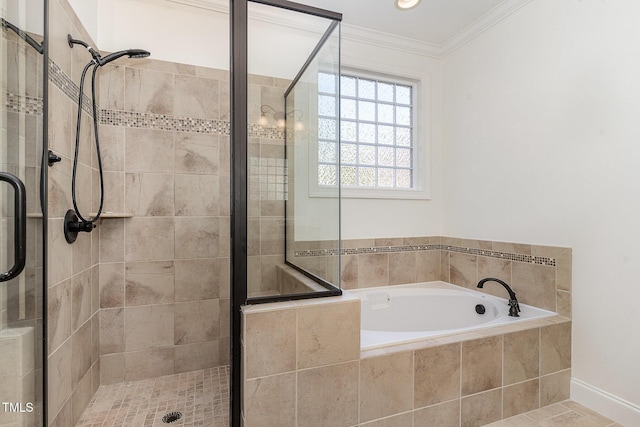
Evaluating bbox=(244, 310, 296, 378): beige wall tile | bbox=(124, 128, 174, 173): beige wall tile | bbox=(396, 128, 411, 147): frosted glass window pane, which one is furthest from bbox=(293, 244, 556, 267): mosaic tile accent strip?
bbox=(124, 128, 174, 173): beige wall tile

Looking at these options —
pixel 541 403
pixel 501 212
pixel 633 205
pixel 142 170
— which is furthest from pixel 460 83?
pixel 142 170

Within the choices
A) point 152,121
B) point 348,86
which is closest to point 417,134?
point 348,86

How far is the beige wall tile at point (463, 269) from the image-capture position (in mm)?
2617

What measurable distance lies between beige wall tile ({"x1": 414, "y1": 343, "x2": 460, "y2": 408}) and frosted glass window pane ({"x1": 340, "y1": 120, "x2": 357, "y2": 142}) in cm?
183

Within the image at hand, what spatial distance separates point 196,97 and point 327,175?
3.95 ft

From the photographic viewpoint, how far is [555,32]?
2.04 metres

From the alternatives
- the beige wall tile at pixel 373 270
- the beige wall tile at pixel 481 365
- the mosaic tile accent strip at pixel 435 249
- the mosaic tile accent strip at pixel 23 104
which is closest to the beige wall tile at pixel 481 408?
the beige wall tile at pixel 481 365

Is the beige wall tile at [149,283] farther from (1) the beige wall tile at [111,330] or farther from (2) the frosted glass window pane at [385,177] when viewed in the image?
(2) the frosted glass window pane at [385,177]

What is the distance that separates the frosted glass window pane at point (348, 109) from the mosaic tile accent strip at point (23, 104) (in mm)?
2058

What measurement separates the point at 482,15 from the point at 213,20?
209 centimetres

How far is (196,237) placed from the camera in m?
2.26

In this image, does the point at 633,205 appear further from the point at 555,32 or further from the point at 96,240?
the point at 96,240

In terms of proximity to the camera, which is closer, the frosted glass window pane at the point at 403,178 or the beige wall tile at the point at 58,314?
the beige wall tile at the point at 58,314

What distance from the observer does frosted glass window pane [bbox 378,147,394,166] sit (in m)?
2.88
